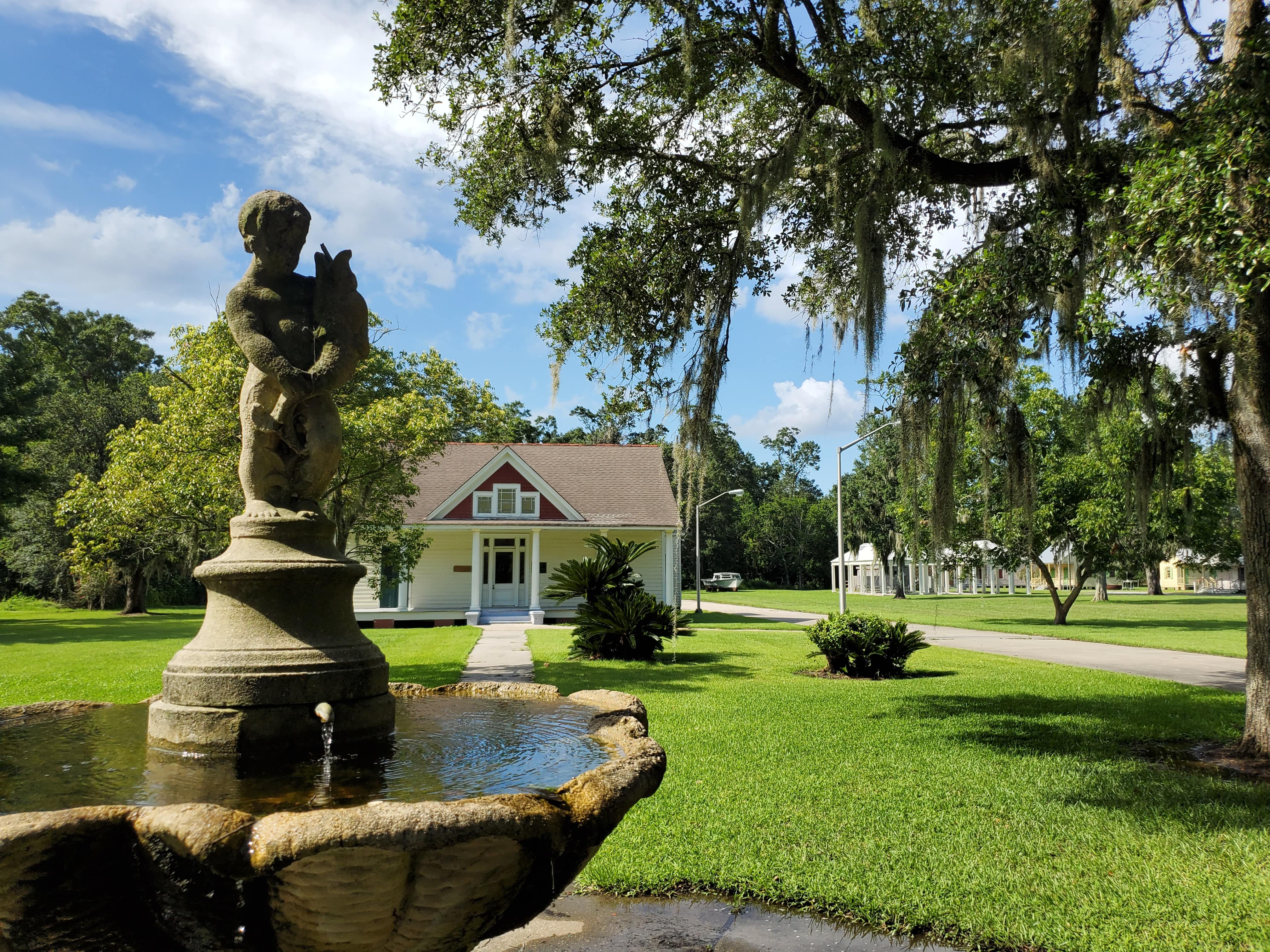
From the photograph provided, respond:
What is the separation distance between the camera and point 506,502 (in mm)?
26438

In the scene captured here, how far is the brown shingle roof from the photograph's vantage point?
89.1ft

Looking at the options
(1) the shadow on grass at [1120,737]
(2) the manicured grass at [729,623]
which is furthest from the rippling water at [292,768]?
(2) the manicured grass at [729,623]

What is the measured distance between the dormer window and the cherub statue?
73.7ft

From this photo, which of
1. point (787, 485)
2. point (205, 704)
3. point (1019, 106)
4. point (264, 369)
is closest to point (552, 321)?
point (1019, 106)

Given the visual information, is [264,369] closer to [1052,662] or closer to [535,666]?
[535,666]

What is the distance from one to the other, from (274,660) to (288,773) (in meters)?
0.45

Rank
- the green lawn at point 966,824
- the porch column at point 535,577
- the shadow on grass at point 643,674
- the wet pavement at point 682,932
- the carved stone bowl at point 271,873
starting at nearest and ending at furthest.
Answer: the carved stone bowl at point 271,873 < the wet pavement at point 682,932 < the green lawn at point 966,824 < the shadow on grass at point 643,674 < the porch column at point 535,577

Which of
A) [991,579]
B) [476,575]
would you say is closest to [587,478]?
[476,575]

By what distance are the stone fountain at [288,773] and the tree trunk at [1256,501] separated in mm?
5855

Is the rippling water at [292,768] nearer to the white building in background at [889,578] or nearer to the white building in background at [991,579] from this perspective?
the white building in background at [991,579]

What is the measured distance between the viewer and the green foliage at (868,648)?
42.8ft

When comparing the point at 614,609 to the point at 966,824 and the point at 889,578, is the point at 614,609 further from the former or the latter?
the point at 889,578

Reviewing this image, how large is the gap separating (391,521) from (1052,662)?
12.4 m

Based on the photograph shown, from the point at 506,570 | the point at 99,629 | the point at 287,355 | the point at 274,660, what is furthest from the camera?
the point at 506,570
